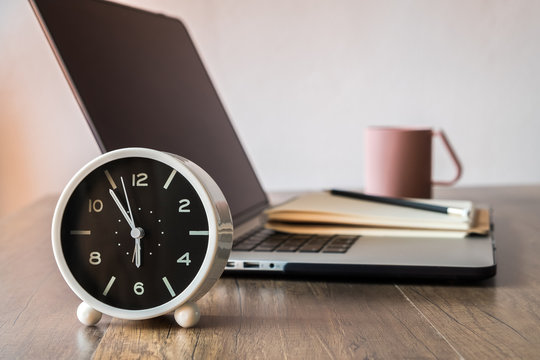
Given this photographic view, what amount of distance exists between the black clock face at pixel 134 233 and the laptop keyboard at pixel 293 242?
189 millimetres

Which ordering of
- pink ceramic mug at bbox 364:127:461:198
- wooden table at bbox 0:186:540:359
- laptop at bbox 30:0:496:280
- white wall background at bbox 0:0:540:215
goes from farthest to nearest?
white wall background at bbox 0:0:540:215 < pink ceramic mug at bbox 364:127:461:198 < laptop at bbox 30:0:496:280 < wooden table at bbox 0:186:540:359

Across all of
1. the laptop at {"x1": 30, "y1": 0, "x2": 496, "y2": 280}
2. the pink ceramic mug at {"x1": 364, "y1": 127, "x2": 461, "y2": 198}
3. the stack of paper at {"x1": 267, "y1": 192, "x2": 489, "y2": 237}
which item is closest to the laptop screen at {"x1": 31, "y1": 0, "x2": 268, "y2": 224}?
the laptop at {"x1": 30, "y1": 0, "x2": 496, "y2": 280}

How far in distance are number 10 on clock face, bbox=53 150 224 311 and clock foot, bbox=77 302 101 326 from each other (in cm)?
1

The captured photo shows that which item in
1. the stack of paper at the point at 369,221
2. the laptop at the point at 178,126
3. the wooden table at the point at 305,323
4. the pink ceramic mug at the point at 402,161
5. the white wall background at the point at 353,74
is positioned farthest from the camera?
the white wall background at the point at 353,74

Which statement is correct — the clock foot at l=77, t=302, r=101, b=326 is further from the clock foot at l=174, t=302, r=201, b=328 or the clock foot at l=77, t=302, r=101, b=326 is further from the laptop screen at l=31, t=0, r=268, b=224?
the laptop screen at l=31, t=0, r=268, b=224

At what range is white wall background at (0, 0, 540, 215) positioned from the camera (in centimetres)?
235

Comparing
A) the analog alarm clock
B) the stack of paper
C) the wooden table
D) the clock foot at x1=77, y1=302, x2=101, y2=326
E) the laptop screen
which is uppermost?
the laptop screen

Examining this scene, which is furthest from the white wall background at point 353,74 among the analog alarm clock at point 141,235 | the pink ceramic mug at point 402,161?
the analog alarm clock at point 141,235

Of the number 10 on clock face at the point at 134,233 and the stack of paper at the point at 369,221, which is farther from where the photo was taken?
the stack of paper at the point at 369,221

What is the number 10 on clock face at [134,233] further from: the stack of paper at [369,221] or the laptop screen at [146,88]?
the stack of paper at [369,221]

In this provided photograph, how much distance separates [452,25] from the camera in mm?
2348

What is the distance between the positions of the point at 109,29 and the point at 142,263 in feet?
1.39

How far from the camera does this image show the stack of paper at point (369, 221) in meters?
0.81

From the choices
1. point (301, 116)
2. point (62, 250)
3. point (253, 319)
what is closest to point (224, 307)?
point (253, 319)
